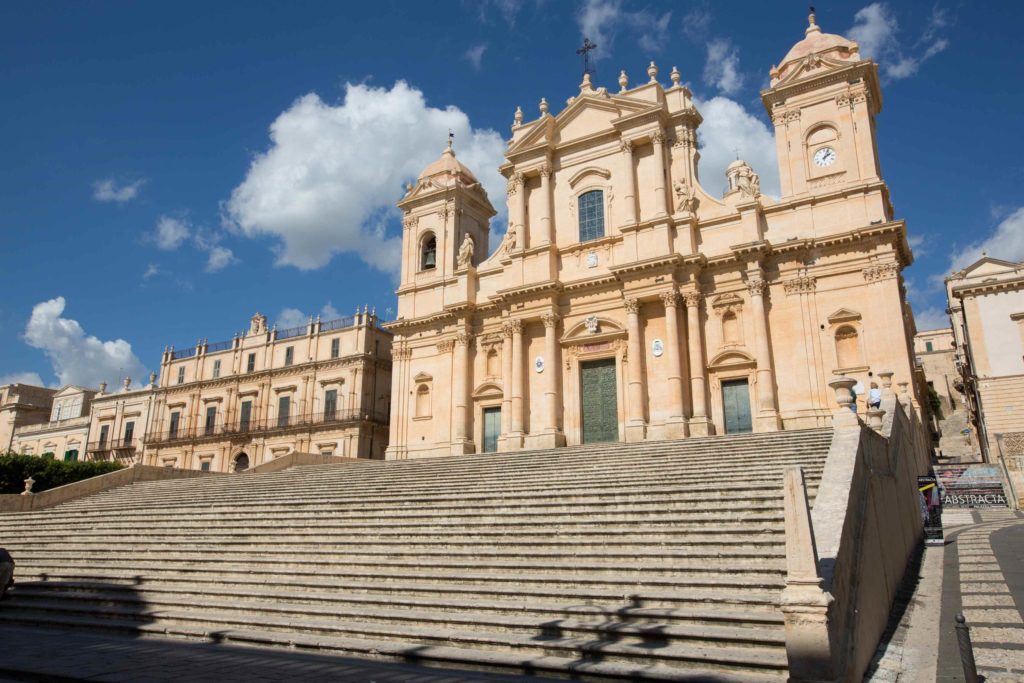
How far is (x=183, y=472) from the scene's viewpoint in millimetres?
27562

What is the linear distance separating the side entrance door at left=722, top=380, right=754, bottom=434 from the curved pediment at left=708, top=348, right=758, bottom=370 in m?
0.59

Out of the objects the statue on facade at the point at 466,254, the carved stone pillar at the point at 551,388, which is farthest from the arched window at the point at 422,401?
the carved stone pillar at the point at 551,388

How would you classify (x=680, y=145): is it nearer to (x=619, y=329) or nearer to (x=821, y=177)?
(x=821, y=177)

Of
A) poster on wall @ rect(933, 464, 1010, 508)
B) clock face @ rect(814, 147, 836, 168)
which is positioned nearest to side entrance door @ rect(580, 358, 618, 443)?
clock face @ rect(814, 147, 836, 168)

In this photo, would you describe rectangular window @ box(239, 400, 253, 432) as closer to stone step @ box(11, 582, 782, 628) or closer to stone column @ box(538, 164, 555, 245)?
stone column @ box(538, 164, 555, 245)

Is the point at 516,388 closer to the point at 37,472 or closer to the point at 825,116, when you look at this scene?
the point at 825,116

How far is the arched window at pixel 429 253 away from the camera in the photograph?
31.5 meters

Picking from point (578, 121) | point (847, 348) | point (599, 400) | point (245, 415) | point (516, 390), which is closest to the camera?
point (847, 348)

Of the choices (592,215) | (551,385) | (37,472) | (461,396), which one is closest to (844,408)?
(551,385)

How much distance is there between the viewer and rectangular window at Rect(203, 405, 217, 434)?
43.3 metres

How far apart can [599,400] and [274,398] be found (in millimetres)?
23649

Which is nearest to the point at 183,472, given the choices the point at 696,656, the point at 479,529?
the point at 479,529

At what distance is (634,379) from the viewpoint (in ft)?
78.6

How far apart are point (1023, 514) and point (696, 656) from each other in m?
22.5
